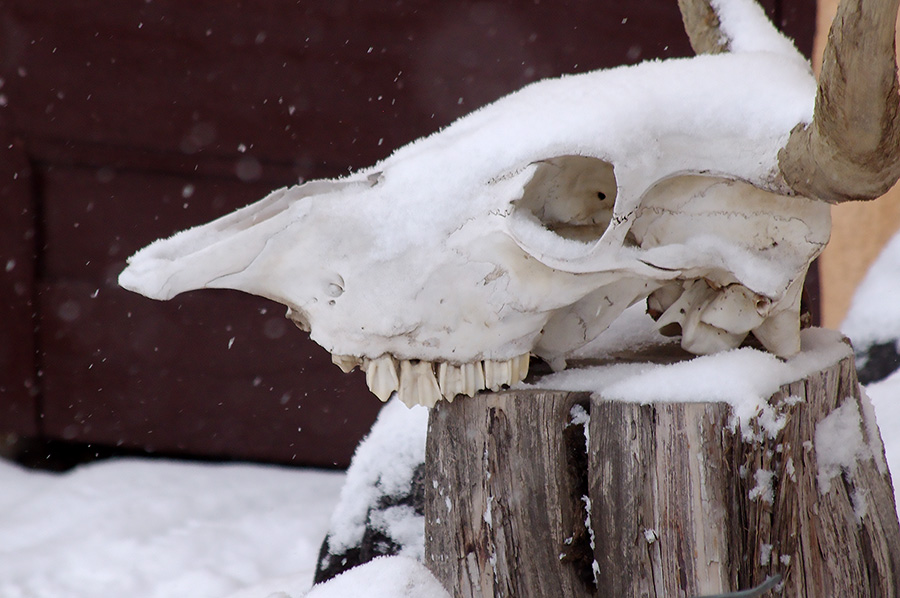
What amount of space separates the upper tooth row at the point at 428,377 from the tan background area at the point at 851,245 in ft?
5.84

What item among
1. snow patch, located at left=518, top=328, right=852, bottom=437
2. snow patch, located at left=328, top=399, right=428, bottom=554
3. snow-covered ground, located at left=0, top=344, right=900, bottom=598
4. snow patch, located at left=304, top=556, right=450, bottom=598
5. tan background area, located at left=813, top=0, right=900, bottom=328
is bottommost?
snow-covered ground, located at left=0, top=344, right=900, bottom=598

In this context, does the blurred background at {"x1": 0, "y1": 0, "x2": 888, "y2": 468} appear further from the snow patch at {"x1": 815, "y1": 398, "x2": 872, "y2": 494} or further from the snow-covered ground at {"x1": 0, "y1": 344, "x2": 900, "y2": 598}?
the snow patch at {"x1": 815, "y1": 398, "x2": 872, "y2": 494}

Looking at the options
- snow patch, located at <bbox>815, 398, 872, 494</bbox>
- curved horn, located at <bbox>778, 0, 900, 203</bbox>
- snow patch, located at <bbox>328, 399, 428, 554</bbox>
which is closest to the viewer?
curved horn, located at <bbox>778, 0, 900, 203</bbox>

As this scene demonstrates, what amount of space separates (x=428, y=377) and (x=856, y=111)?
1.70 feet

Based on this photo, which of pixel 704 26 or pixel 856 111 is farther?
pixel 704 26

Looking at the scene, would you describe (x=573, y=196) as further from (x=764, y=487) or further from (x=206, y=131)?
(x=206, y=131)

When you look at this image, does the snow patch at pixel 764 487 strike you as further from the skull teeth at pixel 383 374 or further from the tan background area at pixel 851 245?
the tan background area at pixel 851 245

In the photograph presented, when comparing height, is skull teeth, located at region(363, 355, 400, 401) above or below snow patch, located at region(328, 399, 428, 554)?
above

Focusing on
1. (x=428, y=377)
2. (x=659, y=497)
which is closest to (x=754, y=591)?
(x=659, y=497)

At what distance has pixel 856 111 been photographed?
0.80 m

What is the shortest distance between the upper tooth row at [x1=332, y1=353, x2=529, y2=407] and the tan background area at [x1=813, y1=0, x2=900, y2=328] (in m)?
1.78

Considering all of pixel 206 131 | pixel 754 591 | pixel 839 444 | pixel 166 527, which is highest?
pixel 206 131

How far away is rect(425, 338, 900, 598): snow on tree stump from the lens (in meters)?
0.94

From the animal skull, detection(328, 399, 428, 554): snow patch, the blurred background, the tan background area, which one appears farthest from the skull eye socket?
the tan background area
